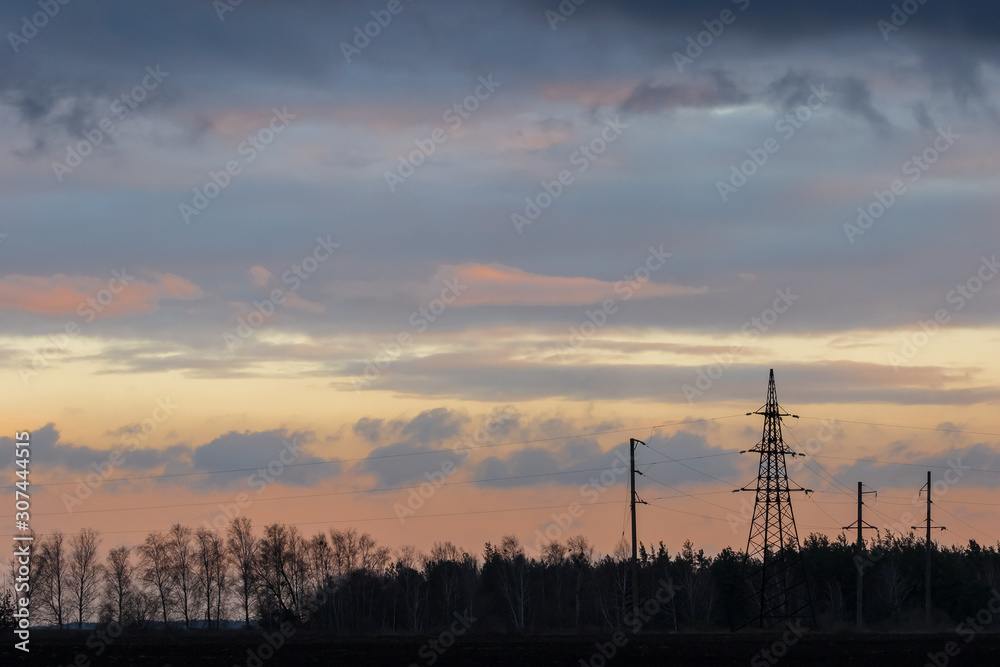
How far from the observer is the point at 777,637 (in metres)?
77.2

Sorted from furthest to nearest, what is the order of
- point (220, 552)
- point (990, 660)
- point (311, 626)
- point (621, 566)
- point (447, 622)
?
point (621, 566) < point (220, 552) < point (447, 622) < point (311, 626) < point (990, 660)

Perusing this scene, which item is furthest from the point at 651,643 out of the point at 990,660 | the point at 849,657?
the point at 990,660

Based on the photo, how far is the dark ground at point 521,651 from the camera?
59656mm

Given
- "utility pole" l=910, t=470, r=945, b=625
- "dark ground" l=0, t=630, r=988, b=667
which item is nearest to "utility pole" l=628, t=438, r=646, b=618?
"dark ground" l=0, t=630, r=988, b=667

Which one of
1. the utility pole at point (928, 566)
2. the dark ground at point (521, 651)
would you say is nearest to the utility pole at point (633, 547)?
the dark ground at point (521, 651)

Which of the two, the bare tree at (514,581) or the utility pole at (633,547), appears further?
the bare tree at (514,581)

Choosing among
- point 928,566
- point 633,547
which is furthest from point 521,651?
point 928,566

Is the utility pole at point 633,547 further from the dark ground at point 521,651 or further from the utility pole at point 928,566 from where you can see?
the utility pole at point 928,566

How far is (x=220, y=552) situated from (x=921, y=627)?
9351cm

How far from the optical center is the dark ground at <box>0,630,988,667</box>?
59.7 m

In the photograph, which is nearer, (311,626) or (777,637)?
(777,637)

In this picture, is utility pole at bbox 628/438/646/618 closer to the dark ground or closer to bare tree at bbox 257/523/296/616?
the dark ground

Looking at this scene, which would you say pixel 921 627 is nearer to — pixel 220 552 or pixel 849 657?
pixel 849 657

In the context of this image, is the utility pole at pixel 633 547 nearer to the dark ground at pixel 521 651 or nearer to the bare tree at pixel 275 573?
the dark ground at pixel 521 651
